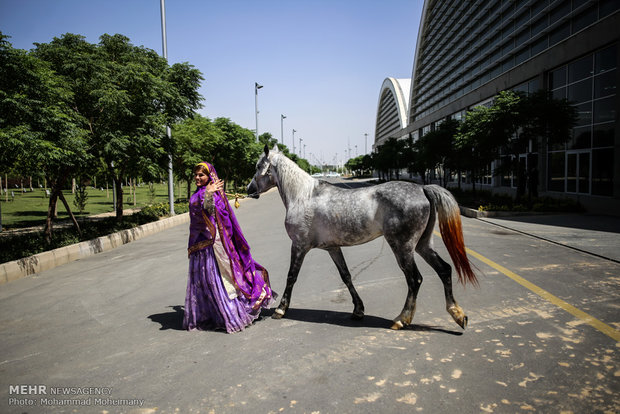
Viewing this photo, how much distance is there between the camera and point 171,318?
187 inches

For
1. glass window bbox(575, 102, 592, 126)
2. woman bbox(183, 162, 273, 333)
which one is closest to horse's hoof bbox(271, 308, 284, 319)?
woman bbox(183, 162, 273, 333)

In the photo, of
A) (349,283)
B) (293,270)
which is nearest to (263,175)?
(293,270)

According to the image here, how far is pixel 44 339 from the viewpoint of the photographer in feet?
13.8

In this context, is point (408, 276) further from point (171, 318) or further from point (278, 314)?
point (171, 318)

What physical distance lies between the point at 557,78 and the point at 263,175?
25.7 meters

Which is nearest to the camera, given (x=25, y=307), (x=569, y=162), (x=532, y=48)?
(x=25, y=307)

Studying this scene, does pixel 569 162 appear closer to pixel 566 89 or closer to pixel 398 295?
pixel 566 89

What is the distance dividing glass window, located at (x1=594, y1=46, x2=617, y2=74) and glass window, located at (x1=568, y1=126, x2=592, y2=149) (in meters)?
2.96

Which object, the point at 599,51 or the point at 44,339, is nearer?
the point at 44,339

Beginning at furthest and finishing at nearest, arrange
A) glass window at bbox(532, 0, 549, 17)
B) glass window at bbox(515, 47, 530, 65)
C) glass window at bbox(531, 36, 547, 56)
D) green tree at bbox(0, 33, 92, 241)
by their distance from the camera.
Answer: glass window at bbox(515, 47, 530, 65) → glass window at bbox(532, 0, 549, 17) → glass window at bbox(531, 36, 547, 56) → green tree at bbox(0, 33, 92, 241)

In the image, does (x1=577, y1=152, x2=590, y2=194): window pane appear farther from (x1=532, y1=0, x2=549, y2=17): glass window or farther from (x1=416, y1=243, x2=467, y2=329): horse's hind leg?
(x1=416, y1=243, x2=467, y2=329): horse's hind leg

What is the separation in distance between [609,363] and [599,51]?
2187cm

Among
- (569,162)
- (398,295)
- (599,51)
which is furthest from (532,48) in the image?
(398,295)

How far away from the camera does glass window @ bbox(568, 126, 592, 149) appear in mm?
19188
